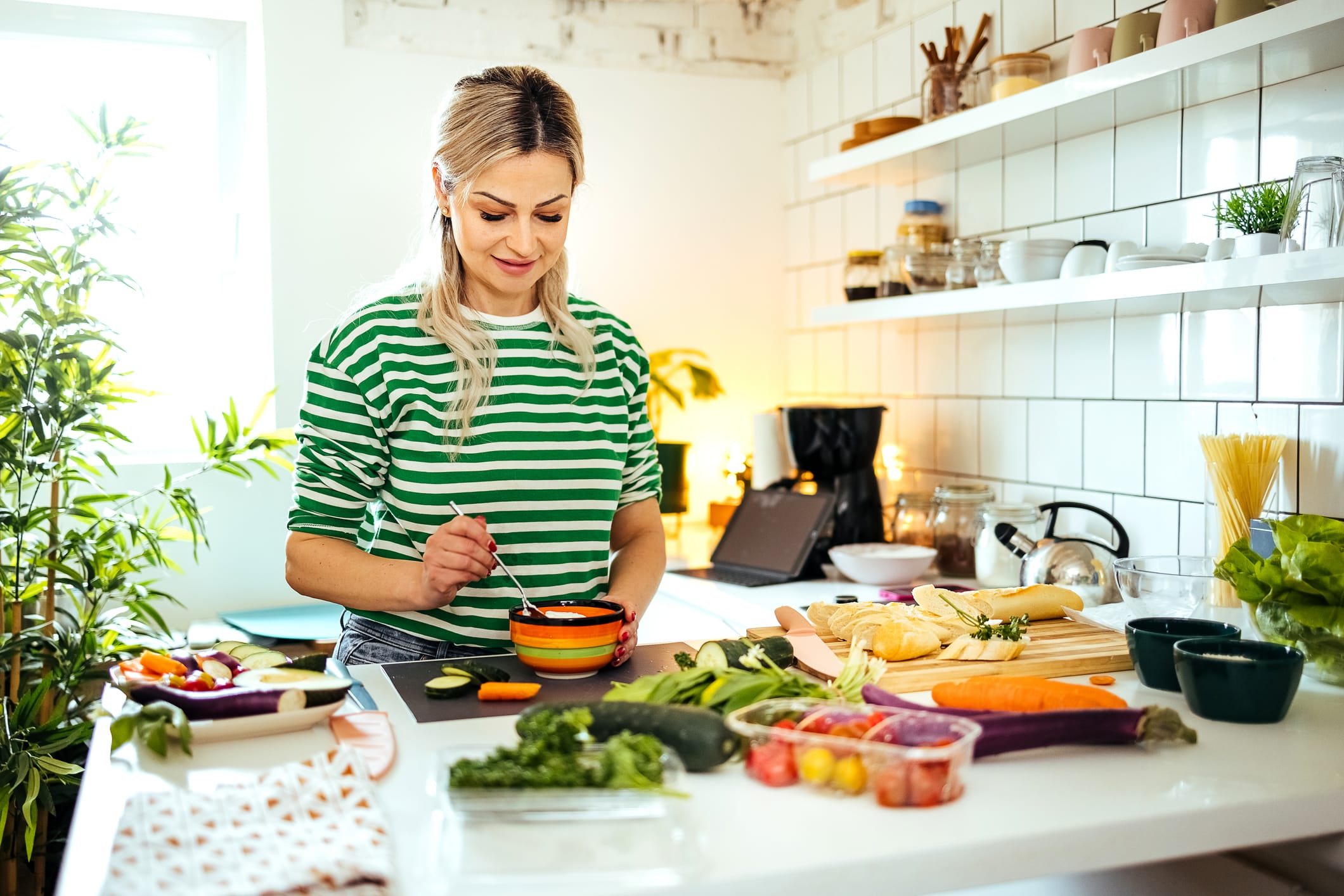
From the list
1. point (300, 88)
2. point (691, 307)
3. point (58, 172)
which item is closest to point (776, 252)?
point (691, 307)

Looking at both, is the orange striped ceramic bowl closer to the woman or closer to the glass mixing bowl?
the woman

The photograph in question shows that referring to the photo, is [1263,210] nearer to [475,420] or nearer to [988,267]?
[988,267]

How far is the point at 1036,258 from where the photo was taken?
6.84ft

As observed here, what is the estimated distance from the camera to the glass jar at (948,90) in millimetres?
2395

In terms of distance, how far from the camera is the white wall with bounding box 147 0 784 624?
2797 mm

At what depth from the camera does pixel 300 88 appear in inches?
109

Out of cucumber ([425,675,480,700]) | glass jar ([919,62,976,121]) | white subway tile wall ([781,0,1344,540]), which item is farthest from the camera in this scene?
glass jar ([919,62,976,121])

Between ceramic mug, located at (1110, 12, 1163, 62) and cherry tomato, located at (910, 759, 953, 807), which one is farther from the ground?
ceramic mug, located at (1110, 12, 1163, 62)

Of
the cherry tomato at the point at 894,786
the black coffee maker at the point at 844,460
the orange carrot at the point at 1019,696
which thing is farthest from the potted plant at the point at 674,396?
the cherry tomato at the point at 894,786

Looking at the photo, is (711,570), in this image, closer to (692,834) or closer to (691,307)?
(691,307)

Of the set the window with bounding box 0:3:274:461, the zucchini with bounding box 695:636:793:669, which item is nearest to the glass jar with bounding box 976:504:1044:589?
the zucchini with bounding box 695:636:793:669

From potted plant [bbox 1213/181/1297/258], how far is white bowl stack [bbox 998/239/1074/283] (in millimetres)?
322

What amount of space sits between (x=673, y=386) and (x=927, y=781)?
239 cm

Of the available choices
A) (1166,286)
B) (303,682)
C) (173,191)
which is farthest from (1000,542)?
(173,191)
